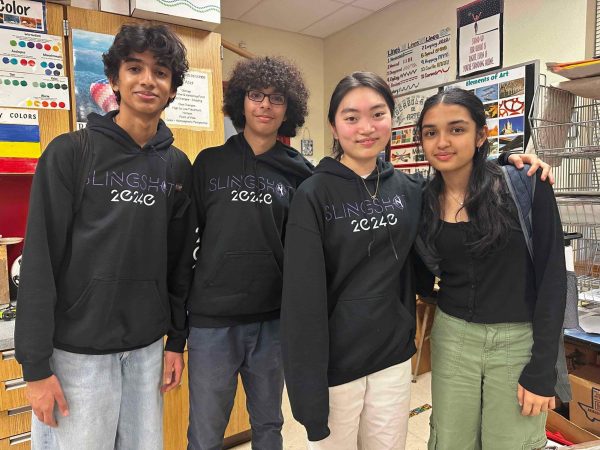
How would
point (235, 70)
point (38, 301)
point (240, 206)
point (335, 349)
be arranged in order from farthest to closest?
point (235, 70)
point (240, 206)
point (335, 349)
point (38, 301)

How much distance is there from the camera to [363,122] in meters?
1.12

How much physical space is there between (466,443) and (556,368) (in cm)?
32

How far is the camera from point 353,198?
1136 mm

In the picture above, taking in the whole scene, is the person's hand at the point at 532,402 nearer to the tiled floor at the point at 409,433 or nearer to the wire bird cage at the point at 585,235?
the wire bird cage at the point at 585,235

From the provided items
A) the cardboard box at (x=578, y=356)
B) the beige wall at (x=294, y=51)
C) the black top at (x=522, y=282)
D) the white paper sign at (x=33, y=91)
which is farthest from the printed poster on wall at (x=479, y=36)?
the white paper sign at (x=33, y=91)

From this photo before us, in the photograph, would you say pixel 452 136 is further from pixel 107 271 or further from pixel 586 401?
pixel 586 401

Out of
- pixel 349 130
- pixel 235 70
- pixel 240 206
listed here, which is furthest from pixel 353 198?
pixel 235 70

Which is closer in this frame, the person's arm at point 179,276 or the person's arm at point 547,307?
the person's arm at point 547,307

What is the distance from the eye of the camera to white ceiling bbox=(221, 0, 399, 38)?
313 centimetres

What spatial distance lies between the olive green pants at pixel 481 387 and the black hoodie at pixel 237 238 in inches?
20.6

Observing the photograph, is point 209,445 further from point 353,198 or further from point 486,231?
point 486,231

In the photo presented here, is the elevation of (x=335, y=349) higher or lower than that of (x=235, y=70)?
lower

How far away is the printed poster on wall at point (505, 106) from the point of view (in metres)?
2.48

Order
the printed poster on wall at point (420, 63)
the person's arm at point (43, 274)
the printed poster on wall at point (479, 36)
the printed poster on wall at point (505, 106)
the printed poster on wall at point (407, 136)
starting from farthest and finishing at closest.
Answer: the printed poster on wall at point (407, 136)
the printed poster on wall at point (420, 63)
the printed poster on wall at point (479, 36)
the printed poster on wall at point (505, 106)
the person's arm at point (43, 274)
